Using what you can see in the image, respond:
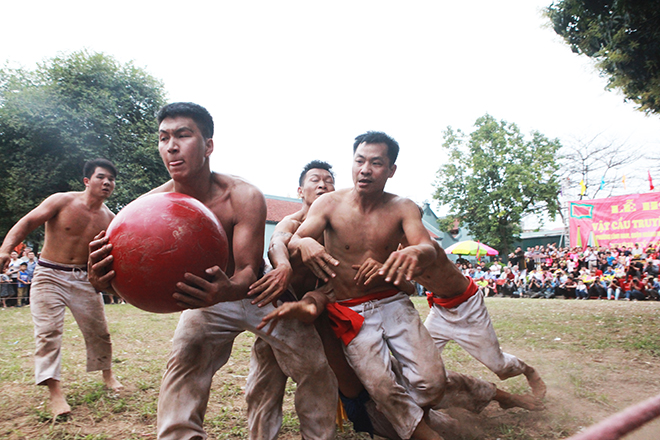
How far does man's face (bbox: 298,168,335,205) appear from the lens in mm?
4777

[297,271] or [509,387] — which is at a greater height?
[297,271]

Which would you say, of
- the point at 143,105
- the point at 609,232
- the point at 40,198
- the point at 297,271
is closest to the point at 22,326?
the point at 297,271

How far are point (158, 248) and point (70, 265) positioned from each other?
10.5 feet

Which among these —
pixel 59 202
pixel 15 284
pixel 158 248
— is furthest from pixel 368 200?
pixel 15 284

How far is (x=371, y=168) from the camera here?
11.5 ft

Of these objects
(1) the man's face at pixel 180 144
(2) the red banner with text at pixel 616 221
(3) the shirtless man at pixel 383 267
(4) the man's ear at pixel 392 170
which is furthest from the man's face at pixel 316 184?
(2) the red banner with text at pixel 616 221

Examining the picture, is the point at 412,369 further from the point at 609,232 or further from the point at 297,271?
the point at 609,232

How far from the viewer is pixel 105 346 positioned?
183 inches

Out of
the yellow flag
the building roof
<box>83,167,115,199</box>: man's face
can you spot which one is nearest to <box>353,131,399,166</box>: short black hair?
<box>83,167,115,199</box>: man's face

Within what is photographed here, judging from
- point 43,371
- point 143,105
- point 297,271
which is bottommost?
point 43,371

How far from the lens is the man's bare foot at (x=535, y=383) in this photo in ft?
13.5

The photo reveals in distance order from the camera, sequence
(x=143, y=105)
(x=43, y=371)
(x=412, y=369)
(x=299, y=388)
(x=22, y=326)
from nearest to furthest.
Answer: (x=299, y=388) → (x=412, y=369) → (x=43, y=371) → (x=22, y=326) → (x=143, y=105)

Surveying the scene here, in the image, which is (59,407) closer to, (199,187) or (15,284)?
(199,187)

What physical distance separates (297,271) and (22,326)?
28.6 feet
